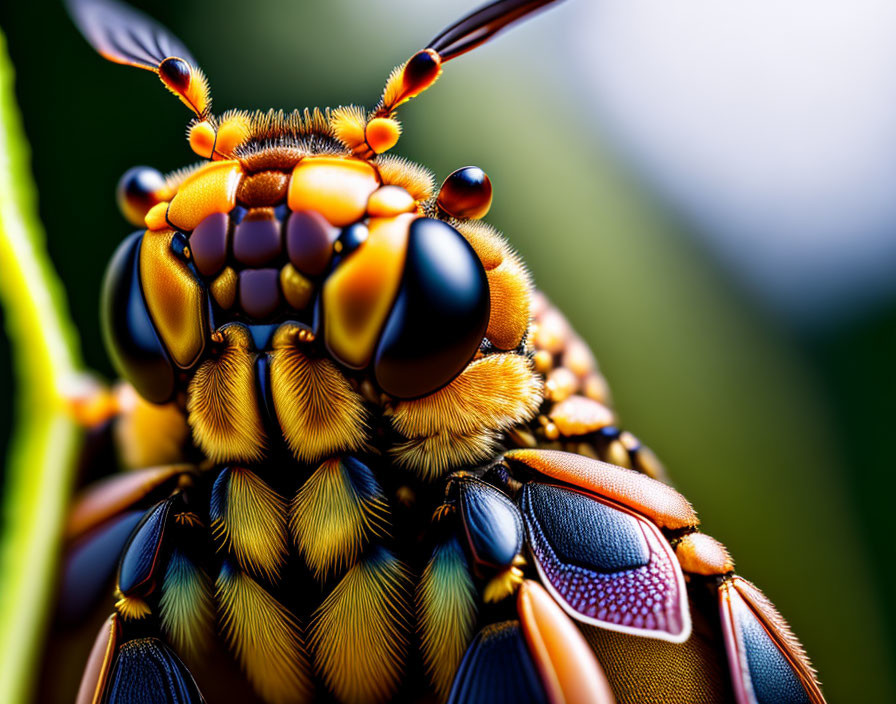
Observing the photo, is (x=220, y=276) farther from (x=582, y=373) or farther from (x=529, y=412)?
(x=582, y=373)

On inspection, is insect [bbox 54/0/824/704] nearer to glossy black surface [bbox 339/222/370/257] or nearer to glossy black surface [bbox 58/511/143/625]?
glossy black surface [bbox 339/222/370/257]

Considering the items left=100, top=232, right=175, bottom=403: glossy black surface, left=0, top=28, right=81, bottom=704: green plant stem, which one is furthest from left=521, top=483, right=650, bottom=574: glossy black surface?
left=0, top=28, right=81, bottom=704: green plant stem

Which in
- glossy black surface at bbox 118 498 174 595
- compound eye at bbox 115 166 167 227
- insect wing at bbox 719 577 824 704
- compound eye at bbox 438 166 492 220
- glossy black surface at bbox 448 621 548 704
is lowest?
insect wing at bbox 719 577 824 704

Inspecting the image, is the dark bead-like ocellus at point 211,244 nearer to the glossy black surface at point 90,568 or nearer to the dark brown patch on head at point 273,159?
the dark brown patch on head at point 273,159

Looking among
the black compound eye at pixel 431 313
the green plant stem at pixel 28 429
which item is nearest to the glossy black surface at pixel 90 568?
the green plant stem at pixel 28 429

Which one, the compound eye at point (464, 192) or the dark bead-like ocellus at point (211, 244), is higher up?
the compound eye at point (464, 192)

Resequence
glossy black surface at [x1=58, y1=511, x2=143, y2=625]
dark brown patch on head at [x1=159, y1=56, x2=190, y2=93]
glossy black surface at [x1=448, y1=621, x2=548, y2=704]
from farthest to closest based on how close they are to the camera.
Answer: glossy black surface at [x1=58, y1=511, x2=143, y2=625], dark brown patch on head at [x1=159, y1=56, x2=190, y2=93], glossy black surface at [x1=448, y1=621, x2=548, y2=704]

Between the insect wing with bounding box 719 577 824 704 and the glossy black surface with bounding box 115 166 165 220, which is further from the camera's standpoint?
the glossy black surface with bounding box 115 166 165 220
